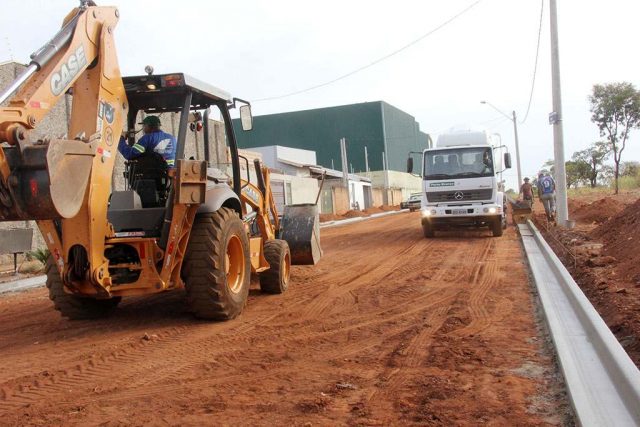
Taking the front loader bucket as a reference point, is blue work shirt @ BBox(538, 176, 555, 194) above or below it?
above

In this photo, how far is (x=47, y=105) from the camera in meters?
4.83

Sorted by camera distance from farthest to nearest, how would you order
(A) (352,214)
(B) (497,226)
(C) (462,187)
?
(A) (352,214) → (B) (497,226) → (C) (462,187)

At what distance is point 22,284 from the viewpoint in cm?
1065

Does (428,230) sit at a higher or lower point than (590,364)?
higher

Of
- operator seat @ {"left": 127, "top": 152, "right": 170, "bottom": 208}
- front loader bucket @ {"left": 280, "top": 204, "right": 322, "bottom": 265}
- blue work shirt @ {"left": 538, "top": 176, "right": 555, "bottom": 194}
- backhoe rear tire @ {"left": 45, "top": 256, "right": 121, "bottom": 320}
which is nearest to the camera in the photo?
backhoe rear tire @ {"left": 45, "top": 256, "right": 121, "bottom": 320}

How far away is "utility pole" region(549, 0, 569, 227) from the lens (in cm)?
1692

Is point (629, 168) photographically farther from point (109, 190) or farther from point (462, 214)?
point (109, 190)

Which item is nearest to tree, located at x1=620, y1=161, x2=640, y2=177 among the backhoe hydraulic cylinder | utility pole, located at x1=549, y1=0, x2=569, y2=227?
utility pole, located at x1=549, y1=0, x2=569, y2=227

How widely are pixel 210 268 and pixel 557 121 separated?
1449 centimetres

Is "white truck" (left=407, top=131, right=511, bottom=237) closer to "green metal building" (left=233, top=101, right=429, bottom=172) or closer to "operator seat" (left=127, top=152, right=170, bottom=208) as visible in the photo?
"operator seat" (left=127, top=152, right=170, bottom=208)

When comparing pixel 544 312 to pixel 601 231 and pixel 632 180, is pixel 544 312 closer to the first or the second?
pixel 601 231

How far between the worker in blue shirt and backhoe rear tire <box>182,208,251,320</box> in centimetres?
87

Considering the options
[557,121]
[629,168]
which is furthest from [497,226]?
[629,168]

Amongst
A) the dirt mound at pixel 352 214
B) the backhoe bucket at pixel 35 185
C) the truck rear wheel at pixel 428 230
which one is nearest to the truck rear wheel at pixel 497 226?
the truck rear wheel at pixel 428 230
